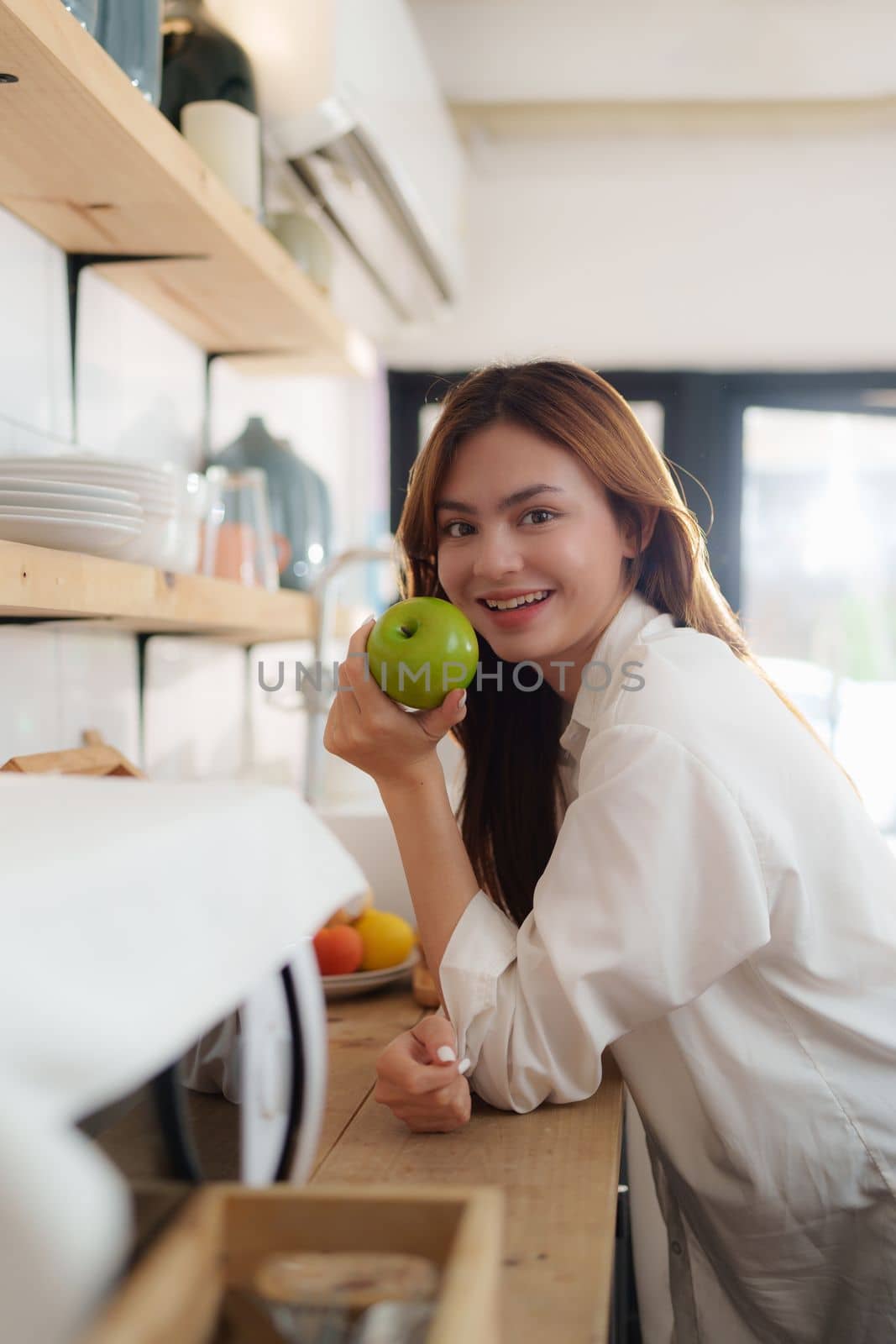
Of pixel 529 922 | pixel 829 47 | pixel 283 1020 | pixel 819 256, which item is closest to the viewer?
pixel 283 1020

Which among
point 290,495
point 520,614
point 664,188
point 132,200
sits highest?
point 664,188

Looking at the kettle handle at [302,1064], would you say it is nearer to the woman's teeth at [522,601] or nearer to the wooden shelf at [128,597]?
the wooden shelf at [128,597]

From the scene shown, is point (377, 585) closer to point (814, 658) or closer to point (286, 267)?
point (814, 658)

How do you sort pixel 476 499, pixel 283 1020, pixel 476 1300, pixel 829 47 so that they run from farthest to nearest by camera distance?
pixel 829 47
pixel 476 499
pixel 283 1020
pixel 476 1300

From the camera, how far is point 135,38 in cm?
120

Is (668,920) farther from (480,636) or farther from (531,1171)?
(480,636)

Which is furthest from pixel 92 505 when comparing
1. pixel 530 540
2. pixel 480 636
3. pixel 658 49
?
pixel 658 49

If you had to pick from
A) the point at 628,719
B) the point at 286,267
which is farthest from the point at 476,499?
the point at 286,267

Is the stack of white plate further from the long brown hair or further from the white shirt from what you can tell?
the white shirt

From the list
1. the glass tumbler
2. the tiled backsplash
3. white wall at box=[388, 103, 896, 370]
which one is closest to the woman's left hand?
the tiled backsplash

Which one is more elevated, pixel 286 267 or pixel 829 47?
pixel 829 47

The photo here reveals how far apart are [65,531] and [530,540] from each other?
0.47 m

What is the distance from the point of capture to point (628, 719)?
99cm

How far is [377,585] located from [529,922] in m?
2.11
